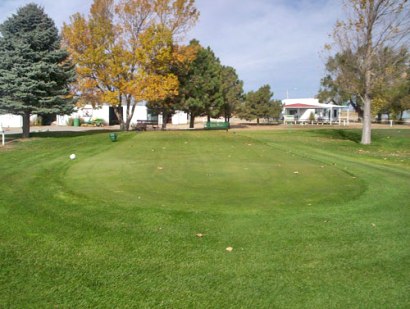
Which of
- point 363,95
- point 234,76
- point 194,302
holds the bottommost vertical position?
point 194,302

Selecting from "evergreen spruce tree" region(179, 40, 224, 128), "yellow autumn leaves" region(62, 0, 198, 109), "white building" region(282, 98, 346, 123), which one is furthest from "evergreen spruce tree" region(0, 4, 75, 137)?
"white building" region(282, 98, 346, 123)

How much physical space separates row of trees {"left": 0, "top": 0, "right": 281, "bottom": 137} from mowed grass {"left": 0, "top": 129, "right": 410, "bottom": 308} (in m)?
14.2

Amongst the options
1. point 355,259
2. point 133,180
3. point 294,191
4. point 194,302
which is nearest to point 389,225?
point 355,259

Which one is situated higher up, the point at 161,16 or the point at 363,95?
the point at 161,16

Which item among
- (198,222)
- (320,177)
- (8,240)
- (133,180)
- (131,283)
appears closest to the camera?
(131,283)

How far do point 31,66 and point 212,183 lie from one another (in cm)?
1720

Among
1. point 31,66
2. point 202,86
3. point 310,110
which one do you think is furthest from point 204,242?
point 310,110

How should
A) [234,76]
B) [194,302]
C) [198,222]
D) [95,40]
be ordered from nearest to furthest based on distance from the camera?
1. [194,302]
2. [198,222]
3. [95,40]
4. [234,76]

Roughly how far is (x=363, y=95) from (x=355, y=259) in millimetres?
22483

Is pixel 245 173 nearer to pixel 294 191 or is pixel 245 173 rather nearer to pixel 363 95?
Result: pixel 294 191

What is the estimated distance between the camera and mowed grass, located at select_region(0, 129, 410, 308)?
3826mm

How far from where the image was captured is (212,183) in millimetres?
8977

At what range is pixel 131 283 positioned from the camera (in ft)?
13.2

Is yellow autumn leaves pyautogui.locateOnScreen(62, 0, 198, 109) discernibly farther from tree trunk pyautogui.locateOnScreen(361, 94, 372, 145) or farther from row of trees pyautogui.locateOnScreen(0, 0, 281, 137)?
tree trunk pyautogui.locateOnScreen(361, 94, 372, 145)
